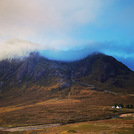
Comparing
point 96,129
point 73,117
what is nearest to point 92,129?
point 96,129

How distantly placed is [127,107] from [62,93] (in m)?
97.3

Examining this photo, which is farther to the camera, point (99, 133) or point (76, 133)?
point (76, 133)

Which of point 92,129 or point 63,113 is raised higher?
point 92,129

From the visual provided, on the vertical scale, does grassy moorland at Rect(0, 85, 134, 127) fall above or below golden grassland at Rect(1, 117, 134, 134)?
below

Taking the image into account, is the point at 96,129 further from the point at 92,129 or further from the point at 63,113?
the point at 63,113

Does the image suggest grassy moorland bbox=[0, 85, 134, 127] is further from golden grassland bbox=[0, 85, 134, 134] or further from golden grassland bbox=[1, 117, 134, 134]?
golden grassland bbox=[1, 117, 134, 134]

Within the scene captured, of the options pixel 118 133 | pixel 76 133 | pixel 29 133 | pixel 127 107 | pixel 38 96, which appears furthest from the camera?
pixel 38 96

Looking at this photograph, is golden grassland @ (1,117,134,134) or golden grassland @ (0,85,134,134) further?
golden grassland @ (0,85,134,134)

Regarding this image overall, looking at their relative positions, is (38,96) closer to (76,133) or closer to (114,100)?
(114,100)

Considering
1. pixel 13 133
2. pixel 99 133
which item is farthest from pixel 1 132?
pixel 99 133

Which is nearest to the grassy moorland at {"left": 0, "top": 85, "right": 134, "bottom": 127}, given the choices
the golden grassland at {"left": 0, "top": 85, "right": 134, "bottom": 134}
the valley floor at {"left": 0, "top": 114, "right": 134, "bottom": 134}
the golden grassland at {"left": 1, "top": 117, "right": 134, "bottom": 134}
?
the golden grassland at {"left": 0, "top": 85, "right": 134, "bottom": 134}

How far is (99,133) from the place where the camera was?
159ft

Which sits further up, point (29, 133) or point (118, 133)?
point (118, 133)

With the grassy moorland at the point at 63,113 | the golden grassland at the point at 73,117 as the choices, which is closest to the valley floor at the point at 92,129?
the golden grassland at the point at 73,117
